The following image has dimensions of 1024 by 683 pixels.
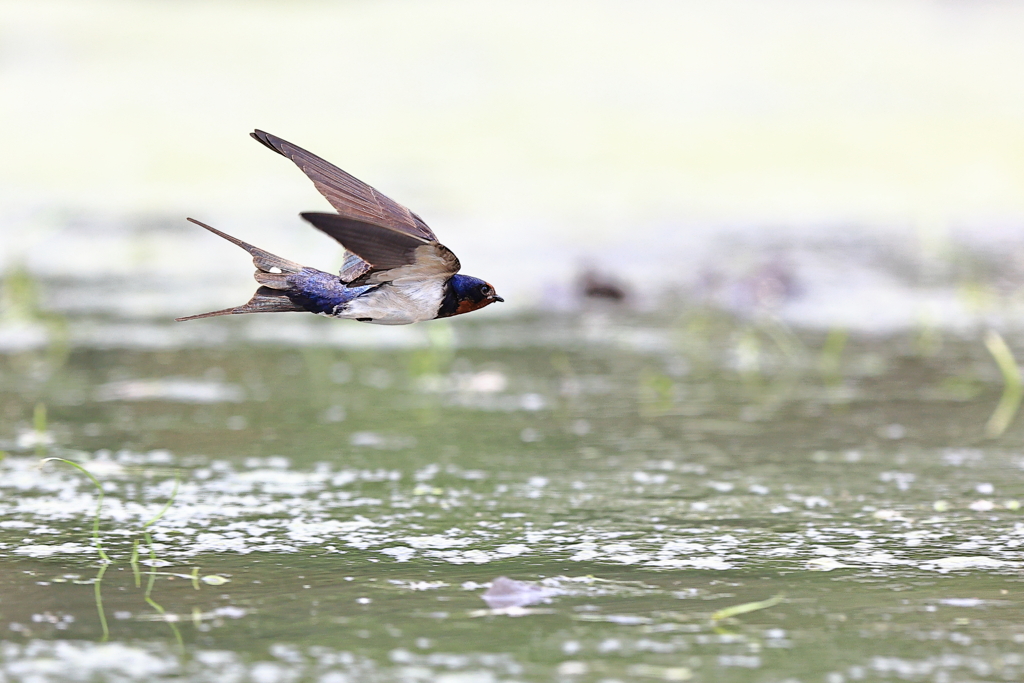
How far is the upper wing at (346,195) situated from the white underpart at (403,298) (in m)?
0.16

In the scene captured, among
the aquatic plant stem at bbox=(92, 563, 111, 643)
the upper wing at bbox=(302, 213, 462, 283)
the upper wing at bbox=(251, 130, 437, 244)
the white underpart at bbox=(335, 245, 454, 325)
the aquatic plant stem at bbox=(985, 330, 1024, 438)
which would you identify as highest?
the upper wing at bbox=(251, 130, 437, 244)

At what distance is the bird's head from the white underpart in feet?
0.08

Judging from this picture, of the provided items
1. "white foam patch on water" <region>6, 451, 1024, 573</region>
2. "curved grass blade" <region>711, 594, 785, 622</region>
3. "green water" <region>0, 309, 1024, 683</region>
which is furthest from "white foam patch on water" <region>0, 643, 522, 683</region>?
"white foam patch on water" <region>6, 451, 1024, 573</region>

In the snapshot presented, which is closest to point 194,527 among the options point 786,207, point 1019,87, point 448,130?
point 786,207

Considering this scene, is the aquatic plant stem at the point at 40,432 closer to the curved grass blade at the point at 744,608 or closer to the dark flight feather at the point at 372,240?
the dark flight feather at the point at 372,240

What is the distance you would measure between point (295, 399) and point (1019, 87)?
391 inches

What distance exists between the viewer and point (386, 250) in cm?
284

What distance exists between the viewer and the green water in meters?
2.59

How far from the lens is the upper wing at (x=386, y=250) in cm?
271

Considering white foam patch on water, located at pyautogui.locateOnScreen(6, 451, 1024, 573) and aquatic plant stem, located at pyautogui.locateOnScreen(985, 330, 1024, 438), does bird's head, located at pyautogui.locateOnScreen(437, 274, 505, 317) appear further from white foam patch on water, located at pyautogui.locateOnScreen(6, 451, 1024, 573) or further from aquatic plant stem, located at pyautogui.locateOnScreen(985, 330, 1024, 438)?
aquatic plant stem, located at pyautogui.locateOnScreen(985, 330, 1024, 438)

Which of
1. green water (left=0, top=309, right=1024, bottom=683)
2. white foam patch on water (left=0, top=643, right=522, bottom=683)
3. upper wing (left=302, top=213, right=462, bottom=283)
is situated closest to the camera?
white foam patch on water (left=0, top=643, right=522, bottom=683)

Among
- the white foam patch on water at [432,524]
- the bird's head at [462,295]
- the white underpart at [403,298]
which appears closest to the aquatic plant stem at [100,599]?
the white foam patch on water at [432,524]

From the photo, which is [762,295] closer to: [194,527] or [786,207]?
[786,207]

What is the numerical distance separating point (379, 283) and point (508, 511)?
2.72 feet
